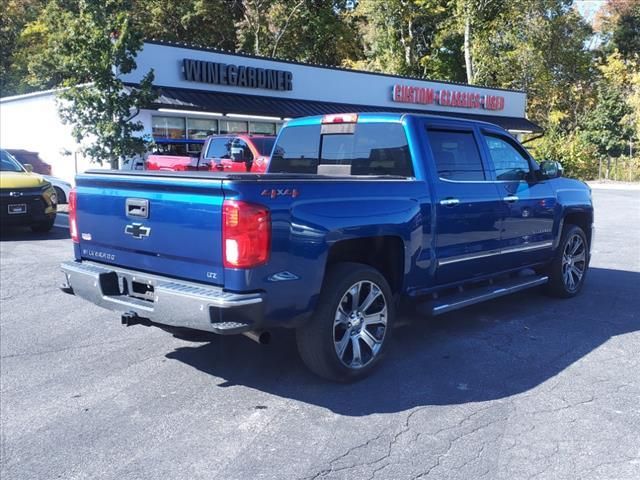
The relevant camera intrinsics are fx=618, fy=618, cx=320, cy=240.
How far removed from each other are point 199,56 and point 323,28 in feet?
65.9

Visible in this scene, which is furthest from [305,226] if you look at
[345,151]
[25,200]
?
[25,200]

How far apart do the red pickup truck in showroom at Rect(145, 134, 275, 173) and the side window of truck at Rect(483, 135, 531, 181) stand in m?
7.30

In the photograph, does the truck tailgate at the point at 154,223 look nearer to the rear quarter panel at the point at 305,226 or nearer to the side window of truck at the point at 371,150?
the rear quarter panel at the point at 305,226

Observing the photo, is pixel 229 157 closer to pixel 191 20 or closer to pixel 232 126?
pixel 232 126

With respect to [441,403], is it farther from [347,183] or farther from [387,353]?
[347,183]

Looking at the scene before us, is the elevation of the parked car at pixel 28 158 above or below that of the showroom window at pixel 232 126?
below

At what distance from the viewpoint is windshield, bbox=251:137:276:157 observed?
13695 mm

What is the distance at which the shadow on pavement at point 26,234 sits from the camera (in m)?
11.8

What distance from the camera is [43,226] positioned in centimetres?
1220

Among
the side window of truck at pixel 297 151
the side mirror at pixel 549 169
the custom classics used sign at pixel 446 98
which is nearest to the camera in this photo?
the side window of truck at pixel 297 151

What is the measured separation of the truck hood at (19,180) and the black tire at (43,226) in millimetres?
755

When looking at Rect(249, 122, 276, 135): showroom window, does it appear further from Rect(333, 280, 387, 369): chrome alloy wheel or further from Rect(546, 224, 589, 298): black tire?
Rect(333, 280, 387, 369): chrome alloy wheel

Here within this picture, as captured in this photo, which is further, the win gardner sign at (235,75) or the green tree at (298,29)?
the green tree at (298,29)

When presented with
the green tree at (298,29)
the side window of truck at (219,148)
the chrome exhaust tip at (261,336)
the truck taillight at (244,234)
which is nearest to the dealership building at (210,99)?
the side window of truck at (219,148)
